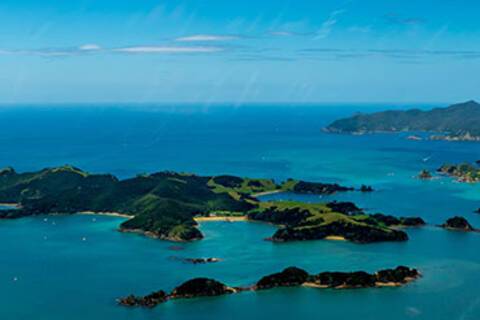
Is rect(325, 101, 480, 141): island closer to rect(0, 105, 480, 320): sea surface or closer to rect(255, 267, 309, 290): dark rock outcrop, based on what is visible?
rect(0, 105, 480, 320): sea surface

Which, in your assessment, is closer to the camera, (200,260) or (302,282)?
(302,282)

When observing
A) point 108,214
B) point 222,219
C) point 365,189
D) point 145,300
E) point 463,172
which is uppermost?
point 463,172

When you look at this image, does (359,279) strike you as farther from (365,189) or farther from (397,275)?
(365,189)

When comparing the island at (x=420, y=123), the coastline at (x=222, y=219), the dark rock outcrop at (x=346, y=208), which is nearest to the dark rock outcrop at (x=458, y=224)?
the dark rock outcrop at (x=346, y=208)

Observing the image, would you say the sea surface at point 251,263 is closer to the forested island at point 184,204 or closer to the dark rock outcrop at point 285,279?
the dark rock outcrop at point 285,279

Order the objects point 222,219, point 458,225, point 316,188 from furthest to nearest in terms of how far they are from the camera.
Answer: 1. point 316,188
2. point 222,219
3. point 458,225

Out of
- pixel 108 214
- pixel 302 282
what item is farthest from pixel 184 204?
pixel 302 282

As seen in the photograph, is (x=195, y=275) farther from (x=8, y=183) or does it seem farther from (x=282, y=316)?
(x=8, y=183)

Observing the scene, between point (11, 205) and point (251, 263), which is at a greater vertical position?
point (11, 205)
